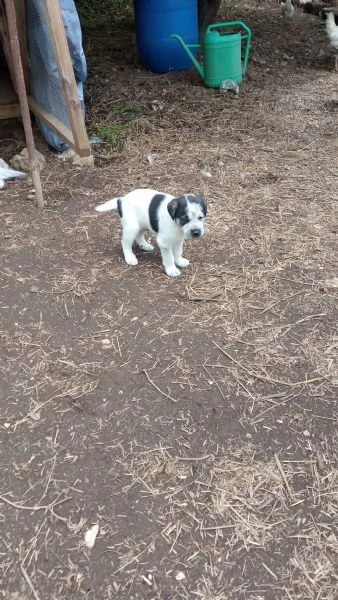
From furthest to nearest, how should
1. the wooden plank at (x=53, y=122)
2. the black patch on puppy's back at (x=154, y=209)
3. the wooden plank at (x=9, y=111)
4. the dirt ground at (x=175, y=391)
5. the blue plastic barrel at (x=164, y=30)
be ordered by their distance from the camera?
the blue plastic barrel at (x=164, y=30) < the wooden plank at (x=9, y=111) < the wooden plank at (x=53, y=122) < the black patch on puppy's back at (x=154, y=209) < the dirt ground at (x=175, y=391)

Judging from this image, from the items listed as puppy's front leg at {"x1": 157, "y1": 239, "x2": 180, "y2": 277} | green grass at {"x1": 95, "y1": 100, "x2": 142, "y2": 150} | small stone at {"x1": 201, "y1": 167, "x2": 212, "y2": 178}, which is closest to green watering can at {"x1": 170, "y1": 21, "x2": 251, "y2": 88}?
green grass at {"x1": 95, "y1": 100, "x2": 142, "y2": 150}

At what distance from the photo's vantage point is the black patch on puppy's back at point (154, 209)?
3.05 metres

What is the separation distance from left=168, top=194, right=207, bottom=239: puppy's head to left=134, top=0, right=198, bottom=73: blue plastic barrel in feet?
15.1

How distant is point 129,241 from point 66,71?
176 cm

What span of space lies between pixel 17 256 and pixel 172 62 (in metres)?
4.36

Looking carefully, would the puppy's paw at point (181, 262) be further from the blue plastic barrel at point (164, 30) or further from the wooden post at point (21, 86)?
the blue plastic barrel at point (164, 30)

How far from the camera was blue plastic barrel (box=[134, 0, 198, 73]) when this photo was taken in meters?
6.45

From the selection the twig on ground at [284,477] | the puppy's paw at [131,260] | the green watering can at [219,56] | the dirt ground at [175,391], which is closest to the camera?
the dirt ground at [175,391]

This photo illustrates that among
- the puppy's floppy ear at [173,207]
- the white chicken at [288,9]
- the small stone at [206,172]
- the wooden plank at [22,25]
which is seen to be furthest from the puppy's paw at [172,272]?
the white chicken at [288,9]

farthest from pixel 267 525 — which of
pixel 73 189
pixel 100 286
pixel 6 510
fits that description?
pixel 73 189

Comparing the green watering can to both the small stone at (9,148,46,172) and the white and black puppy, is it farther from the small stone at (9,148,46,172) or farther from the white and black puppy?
the white and black puppy

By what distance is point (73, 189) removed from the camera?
14.9ft

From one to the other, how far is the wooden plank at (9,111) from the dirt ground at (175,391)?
1188mm

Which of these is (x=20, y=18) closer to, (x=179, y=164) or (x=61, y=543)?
(x=179, y=164)
